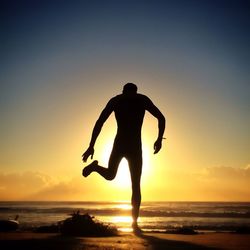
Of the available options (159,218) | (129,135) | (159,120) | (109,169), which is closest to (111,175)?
(109,169)

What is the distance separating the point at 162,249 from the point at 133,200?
2.38m

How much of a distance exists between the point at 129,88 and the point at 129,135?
939mm

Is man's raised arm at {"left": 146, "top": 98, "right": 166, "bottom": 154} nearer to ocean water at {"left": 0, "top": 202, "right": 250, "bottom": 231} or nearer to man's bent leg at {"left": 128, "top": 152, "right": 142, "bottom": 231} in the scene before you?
man's bent leg at {"left": 128, "top": 152, "right": 142, "bottom": 231}

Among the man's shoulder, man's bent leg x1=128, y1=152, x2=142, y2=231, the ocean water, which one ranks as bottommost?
the ocean water

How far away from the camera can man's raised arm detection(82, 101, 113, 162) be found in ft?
23.5

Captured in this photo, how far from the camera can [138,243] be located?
16.6 ft

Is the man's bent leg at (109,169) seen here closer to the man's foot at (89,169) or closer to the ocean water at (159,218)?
the man's foot at (89,169)

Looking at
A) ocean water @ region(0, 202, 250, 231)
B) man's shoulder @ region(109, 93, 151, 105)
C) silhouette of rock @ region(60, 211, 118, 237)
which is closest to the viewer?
silhouette of rock @ region(60, 211, 118, 237)

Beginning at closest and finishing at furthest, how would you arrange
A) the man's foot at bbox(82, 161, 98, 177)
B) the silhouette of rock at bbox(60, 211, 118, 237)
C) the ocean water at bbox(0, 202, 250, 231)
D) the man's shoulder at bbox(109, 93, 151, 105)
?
the silhouette of rock at bbox(60, 211, 118, 237) → the man's foot at bbox(82, 161, 98, 177) → the man's shoulder at bbox(109, 93, 151, 105) → the ocean water at bbox(0, 202, 250, 231)


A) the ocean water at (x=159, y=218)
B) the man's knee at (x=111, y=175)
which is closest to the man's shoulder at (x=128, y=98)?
the man's knee at (x=111, y=175)

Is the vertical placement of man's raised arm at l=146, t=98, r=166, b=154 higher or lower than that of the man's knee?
higher

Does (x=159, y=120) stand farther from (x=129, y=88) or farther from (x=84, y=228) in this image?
(x=84, y=228)

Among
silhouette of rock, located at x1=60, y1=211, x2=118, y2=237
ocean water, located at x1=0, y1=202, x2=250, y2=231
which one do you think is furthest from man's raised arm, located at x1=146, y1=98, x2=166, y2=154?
ocean water, located at x1=0, y1=202, x2=250, y2=231

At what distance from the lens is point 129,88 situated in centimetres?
714
